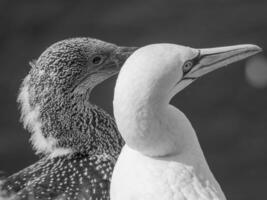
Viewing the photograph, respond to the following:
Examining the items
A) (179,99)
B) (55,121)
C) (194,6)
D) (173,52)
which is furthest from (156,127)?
(194,6)

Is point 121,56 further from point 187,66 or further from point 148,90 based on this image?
point 148,90

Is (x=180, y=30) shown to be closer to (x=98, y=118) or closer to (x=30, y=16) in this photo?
(x=30, y=16)

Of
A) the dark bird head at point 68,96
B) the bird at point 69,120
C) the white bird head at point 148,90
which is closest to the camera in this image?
the white bird head at point 148,90

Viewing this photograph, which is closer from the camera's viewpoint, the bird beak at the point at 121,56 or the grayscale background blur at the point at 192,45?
the bird beak at the point at 121,56

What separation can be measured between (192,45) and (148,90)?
5836mm

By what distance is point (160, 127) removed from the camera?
4.93 metres

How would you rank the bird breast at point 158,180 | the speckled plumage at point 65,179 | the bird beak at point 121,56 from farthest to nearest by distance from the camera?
the bird beak at point 121,56, the speckled plumage at point 65,179, the bird breast at point 158,180

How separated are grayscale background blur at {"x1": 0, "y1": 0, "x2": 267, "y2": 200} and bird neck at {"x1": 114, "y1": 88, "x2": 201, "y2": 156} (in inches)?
196

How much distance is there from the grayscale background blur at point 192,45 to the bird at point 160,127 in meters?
4.89

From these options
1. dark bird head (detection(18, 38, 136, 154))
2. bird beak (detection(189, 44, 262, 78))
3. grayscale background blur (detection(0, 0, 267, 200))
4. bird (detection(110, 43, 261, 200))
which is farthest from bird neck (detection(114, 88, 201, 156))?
grayscale background blur (detection(0, 0, 267, 200))

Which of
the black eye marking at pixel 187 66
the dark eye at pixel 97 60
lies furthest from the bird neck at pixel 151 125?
the dark eye at pixel 97 60

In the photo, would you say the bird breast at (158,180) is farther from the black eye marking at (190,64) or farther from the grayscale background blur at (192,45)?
the grayscale background blur at (192,45)

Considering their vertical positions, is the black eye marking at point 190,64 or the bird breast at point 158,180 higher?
the black eye marking at point 190,64

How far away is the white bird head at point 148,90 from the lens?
478 centimetres
